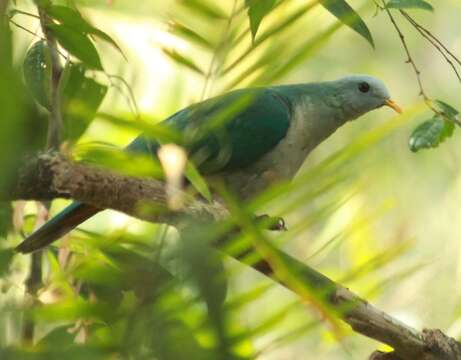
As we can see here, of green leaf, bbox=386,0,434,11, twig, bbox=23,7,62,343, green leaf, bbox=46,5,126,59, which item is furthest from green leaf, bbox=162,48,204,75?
green leaf, bbox=386,0,434,11

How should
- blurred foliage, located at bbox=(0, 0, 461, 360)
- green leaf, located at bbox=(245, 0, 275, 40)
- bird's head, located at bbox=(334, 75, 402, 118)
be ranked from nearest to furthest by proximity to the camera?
1. blurred foliage, located at bbox=(0, 0, 461, 360)
2. green leaf, located at bbox=(245, 0, 275, 40)
3. bird's head, located at bbox=(334, 75, 402, 118)

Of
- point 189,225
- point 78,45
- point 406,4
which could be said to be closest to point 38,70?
point 78,45

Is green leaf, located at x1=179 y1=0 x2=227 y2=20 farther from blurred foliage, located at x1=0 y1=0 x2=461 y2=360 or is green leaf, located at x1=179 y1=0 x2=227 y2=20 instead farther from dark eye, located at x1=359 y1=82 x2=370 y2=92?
dark eye, located at x1=359 y1=82 x2=370 y2=92

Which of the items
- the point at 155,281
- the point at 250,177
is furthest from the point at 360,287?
the point at 250,177

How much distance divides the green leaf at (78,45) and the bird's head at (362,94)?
1.97 metres

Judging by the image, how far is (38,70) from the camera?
1.29 metres

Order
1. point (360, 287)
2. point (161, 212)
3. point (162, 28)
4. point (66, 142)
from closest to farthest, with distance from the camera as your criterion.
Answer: point (161, 212) → point (66, 142) → point (162, 28) → point (360, 287)

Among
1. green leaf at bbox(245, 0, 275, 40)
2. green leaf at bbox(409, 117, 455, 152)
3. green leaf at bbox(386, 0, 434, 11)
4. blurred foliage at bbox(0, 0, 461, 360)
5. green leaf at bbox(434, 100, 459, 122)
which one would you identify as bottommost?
blurred foliage at bbox(0, 0, 461, 360)

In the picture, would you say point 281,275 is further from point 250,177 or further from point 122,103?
point 250,177

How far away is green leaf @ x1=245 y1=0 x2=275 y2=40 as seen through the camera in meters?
0.83

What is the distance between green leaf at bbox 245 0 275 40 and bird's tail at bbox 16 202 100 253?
3.12 feet

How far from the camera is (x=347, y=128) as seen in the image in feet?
10.7

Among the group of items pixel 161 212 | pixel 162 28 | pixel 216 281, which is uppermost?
pixel 162 28

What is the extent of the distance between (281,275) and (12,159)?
20cm
